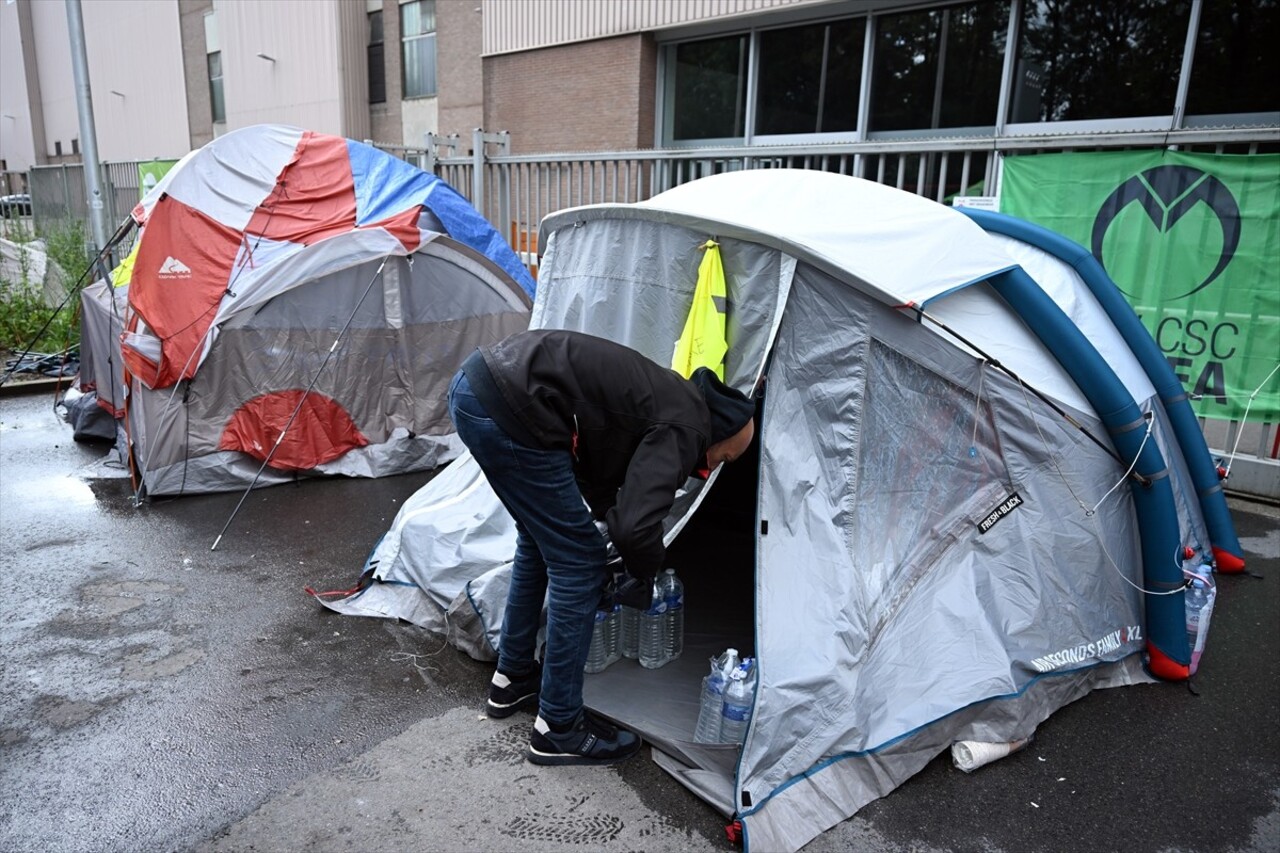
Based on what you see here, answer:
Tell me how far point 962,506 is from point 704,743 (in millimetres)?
1432

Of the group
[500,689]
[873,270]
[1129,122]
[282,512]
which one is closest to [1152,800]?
[873,270]

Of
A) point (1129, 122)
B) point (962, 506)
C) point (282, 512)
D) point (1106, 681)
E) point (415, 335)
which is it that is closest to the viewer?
point (962, 506)

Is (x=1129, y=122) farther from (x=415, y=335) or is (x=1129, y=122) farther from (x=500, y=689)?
(x=500, y=689)

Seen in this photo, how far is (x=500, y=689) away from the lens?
11.8 ft

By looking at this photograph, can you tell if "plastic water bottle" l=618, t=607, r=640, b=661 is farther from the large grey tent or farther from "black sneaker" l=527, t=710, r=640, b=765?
"black sneaker" l=527, t=710, r=640, b=765

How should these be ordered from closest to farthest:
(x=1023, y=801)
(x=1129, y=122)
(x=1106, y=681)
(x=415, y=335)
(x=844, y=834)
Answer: (x=844, y=834) → (x=1023, y=801) → (x=1106, y=681) → (x=415, y=335) → (x=1129, y=122)

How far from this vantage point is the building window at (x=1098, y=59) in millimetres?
8953

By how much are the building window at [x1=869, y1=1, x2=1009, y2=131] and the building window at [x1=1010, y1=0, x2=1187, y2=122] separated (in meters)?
0.35

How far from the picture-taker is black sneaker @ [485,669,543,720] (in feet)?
11.7

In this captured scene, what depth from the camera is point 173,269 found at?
19.7ft

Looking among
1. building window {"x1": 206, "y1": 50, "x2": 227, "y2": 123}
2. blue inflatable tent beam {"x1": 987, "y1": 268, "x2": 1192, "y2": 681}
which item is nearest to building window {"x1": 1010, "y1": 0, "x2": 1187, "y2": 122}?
blue inflatable tent beam {"x1": 987, "y1": 268, "x2": 1192, "y2": 681}

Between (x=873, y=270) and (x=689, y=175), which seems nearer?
(x=873, y=270)

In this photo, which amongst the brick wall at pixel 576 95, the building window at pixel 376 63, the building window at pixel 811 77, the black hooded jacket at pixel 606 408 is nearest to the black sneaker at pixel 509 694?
the black hooded jacket at pixel 606 408

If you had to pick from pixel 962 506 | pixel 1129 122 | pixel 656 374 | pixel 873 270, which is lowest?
pixel 962 506
